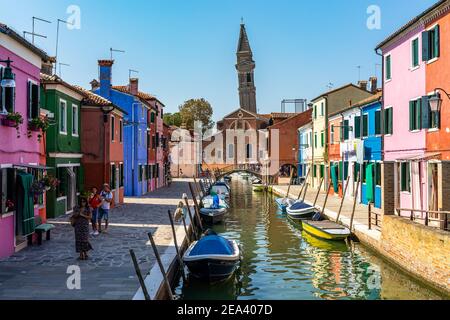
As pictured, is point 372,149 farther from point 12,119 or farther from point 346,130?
point 12,119

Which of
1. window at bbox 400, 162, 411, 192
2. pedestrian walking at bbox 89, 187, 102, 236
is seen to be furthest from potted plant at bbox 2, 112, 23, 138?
window at bbox 400, 162, 411, 192

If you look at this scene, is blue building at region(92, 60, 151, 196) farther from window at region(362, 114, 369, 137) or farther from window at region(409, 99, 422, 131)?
window at region(409, 99, 422, 131)

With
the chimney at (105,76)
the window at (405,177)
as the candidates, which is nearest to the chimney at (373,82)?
the chimney at (105,76)

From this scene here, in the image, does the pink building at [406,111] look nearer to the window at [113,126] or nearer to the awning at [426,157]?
the awning at [426,157]

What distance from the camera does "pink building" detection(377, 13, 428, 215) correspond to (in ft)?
61.0

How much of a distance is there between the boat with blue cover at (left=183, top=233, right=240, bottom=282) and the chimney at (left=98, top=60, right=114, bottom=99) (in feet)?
64.7

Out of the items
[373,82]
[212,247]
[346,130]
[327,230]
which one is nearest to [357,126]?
[346,130]

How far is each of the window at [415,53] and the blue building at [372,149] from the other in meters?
5.14

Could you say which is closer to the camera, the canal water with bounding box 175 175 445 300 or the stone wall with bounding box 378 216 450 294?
the stone wall with bounding box 378 216 450 294

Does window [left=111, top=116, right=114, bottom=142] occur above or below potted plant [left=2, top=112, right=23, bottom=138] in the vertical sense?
above

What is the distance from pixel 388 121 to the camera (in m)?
22.6

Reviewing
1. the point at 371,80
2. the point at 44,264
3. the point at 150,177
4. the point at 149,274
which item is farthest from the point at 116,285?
the point at 371,80

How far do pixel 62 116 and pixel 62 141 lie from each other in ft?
3.34
